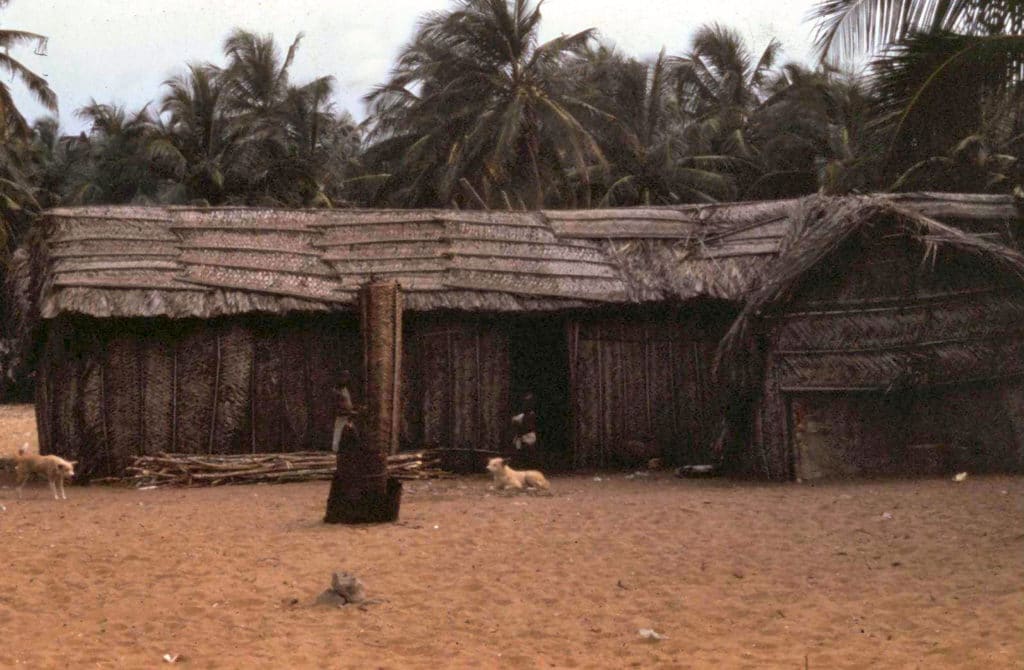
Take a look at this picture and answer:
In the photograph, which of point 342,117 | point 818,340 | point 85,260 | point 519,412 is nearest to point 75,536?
point 85,260

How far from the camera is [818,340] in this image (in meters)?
12.5

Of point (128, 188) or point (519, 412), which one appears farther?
point (128, 188)

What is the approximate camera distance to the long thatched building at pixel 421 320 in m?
13.3

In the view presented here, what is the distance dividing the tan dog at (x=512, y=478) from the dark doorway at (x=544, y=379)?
2.94 m

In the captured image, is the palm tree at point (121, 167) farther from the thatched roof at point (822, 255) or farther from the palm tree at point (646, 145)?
the thatched roof at point (822, 255)

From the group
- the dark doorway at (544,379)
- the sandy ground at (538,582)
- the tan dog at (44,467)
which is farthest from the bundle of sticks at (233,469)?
the dark doorway at (544,379)

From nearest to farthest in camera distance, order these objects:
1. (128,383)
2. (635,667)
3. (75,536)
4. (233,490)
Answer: (635,667) < (75,536) < (233,490) < (128,383)

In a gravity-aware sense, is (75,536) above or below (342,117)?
below

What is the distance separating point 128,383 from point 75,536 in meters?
4.39

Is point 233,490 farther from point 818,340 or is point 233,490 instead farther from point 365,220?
point 818,340

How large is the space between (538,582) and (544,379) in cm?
896

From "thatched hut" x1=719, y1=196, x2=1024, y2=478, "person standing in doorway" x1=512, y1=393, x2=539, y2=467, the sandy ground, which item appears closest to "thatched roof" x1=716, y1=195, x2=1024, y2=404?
"thatched hut" x1=719, y1=196, x2=1024, y2=478

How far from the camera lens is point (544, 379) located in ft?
54.5

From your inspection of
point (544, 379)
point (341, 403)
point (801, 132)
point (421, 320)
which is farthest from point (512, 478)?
point (801, 132)
